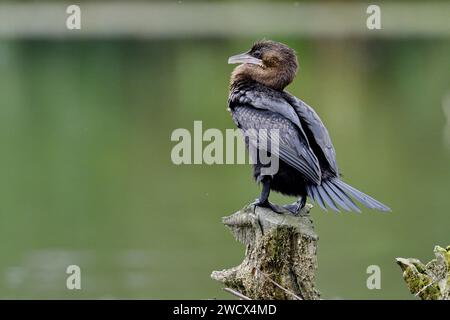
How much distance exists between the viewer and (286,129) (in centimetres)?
537

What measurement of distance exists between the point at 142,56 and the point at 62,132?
9853 mm

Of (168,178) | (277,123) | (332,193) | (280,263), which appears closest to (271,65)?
(277,123)

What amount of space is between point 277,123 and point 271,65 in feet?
1.37

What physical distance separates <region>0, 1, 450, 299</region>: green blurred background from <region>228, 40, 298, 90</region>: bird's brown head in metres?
3.32

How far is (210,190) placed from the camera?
11945 mm

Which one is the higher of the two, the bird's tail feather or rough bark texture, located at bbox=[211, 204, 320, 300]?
the bird's tail feather

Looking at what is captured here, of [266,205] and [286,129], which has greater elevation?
[286,129]

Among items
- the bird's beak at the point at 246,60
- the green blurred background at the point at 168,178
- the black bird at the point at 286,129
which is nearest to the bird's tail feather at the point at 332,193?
the black bird at the point at 286,129

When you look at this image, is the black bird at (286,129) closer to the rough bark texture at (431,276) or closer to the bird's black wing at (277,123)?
the bird's black wing at (277,123)

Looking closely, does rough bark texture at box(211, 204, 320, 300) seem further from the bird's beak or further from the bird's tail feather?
the bird's beak

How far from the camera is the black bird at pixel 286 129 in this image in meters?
5.27

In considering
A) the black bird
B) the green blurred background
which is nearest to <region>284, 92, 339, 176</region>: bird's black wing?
the black bird

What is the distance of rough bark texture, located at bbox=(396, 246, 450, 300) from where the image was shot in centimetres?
448

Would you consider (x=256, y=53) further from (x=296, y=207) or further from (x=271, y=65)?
(x=296, y=207)
